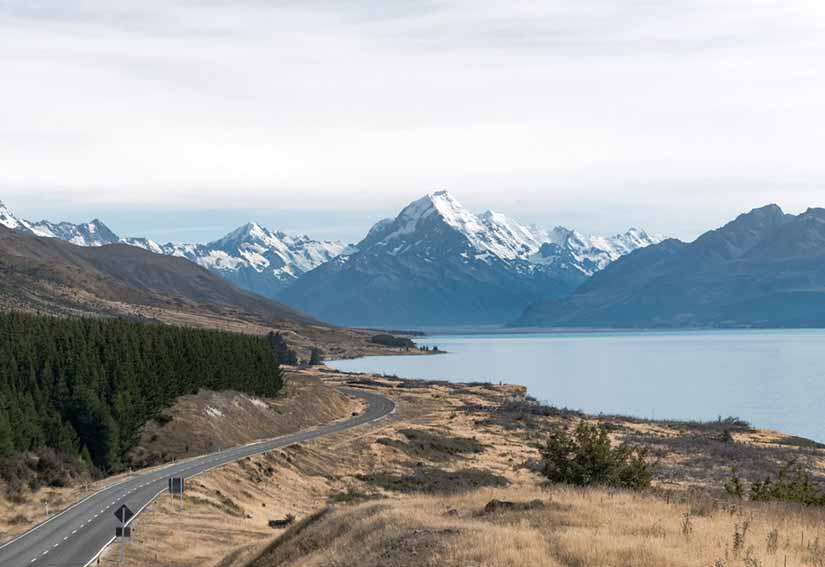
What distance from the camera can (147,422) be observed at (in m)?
90.4

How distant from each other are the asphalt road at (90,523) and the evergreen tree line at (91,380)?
6.97m

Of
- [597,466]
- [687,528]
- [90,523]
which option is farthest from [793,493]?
[90,523]

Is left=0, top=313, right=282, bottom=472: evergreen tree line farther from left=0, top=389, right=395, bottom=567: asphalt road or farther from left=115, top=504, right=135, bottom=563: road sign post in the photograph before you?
left=115, top=504, right=135, bottom=563: road sign post

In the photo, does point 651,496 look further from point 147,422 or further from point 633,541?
point 147,422

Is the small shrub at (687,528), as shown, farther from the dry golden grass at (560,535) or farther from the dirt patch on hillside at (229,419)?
the dirt patch on hillside at (229,419)

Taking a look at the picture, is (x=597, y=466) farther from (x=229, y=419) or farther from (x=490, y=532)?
(x=229, y=419)

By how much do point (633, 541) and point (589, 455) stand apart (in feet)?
65.7

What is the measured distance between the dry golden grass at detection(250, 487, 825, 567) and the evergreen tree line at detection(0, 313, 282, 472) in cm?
4260

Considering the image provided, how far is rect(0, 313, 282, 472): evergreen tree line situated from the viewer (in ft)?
241

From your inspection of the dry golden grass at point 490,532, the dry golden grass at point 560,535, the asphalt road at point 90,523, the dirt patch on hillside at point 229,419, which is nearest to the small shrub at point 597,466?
the dry golden grass at point 490,532

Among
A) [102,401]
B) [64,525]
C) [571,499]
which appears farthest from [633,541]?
[102,401]

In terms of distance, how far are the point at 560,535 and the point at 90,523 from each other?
118 ft

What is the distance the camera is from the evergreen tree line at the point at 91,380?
7350 centimetres

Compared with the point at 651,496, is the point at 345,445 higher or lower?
lower
